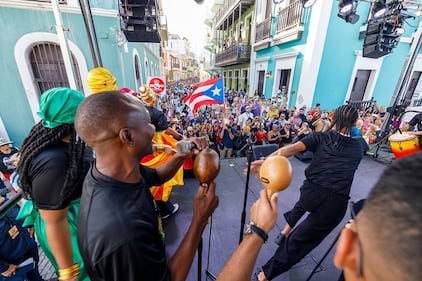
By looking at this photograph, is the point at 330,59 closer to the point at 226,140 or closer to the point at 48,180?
the point at 226,140

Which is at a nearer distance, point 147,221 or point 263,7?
point 147,221

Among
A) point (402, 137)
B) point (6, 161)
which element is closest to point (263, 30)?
point (402, 137)

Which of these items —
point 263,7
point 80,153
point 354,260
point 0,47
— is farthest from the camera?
point 263,7

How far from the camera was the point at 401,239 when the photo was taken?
39 centimetres

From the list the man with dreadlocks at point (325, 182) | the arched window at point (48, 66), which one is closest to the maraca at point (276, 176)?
the man with dreadlocks at point (325, 182)

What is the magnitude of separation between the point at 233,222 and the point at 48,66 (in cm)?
723

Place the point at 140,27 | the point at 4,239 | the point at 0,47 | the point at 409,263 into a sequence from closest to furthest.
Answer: the point at 409,263, the point at 4,239, the point at 140,27, the point at 0,47

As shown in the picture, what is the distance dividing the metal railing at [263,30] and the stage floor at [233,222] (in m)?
8.80

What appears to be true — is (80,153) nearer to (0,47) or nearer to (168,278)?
(168,278)

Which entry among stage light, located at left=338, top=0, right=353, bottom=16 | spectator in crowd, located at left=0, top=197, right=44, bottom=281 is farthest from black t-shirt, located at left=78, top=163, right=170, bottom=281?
stage light, located at left=338, top=0, right=353, bottom=16

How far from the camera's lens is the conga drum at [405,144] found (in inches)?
121

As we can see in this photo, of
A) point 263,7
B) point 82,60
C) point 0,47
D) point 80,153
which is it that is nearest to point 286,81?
point 263,7

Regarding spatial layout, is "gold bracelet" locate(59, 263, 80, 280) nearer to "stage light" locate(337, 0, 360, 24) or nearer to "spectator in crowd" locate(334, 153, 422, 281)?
"spectator in crowd" locate(334, 153, 422, 281)

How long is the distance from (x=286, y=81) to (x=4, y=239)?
1064 cm
